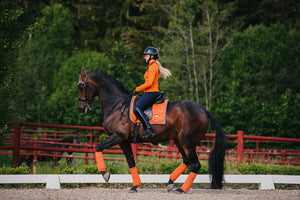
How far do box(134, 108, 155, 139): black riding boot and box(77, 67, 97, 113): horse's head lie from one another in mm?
1236

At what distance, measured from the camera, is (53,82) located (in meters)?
35.9

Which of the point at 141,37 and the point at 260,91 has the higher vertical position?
the point at 141,37

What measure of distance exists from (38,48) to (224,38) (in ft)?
55.6

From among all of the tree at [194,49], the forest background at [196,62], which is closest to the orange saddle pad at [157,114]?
the forest background at [196,62]

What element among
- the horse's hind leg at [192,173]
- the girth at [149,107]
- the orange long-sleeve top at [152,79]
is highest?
the orange long-sleeve top at [152,79]

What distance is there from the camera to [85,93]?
29.5 feet

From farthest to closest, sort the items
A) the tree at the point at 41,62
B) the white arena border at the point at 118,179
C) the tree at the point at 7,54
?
the tree at the point at 41,62, the tree at the point at 7,54, the white arena border at the point at 118,179

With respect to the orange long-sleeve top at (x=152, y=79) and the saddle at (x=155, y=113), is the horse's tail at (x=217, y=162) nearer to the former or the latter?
the saddle at (x=155, y=113)

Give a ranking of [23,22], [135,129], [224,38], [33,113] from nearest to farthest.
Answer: [135,129] → [23,22] → [224,38] → [33,113]

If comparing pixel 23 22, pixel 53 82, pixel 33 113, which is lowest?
pixel 33 113

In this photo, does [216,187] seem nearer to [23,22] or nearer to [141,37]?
[23,22]

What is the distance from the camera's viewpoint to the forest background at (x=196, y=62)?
27109 millimetres

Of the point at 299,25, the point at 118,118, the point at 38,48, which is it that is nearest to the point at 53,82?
the point at 38,48

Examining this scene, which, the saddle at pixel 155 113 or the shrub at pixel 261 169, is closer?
the saddle at pixel 155 113
